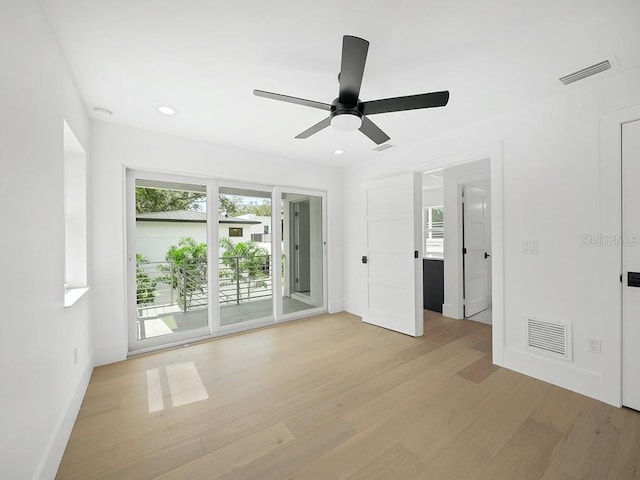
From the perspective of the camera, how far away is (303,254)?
5164 millimetres

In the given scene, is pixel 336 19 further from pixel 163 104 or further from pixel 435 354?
pixel 435 354

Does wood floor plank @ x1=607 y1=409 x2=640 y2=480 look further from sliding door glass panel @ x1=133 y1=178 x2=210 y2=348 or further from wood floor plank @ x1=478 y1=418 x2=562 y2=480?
sliding door glass panel @ x1=133 y1=178 x2=210 y2=348

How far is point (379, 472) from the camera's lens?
59.8 inches

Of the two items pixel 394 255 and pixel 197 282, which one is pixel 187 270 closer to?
pixel 197 282

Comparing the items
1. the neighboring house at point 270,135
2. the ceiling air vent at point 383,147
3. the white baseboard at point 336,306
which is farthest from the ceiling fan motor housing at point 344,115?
the white baseboard at point 336,306

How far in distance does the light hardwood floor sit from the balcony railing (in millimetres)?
770

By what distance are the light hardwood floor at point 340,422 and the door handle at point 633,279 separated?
0.95 m

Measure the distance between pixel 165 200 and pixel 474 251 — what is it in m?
4.77

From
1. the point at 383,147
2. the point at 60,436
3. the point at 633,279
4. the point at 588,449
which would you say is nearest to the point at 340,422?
the point at 588,449

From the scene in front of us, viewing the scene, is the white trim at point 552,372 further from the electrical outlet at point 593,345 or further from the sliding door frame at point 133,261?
the sliding door frame at point 133,261

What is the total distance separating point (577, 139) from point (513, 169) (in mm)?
496

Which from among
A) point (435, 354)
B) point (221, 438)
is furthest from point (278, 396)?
point (435, 354)

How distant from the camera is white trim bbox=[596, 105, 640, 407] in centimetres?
211

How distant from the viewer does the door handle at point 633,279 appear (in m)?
2.04
